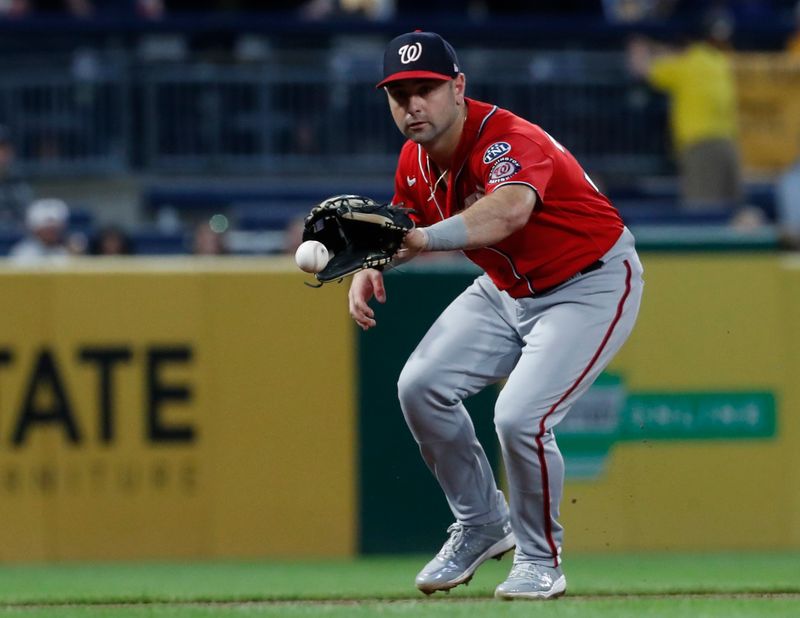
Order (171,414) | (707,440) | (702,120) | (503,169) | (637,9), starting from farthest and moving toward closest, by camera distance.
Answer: (637,9)
(702,120)
(707,440)
(171,414)
(503,169)

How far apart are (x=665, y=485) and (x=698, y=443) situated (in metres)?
0.34

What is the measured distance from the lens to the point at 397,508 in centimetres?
948

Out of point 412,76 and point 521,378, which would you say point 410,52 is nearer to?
point 412,76

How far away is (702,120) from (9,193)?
219 inches

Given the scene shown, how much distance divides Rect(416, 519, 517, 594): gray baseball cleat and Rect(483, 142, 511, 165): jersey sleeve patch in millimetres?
1482

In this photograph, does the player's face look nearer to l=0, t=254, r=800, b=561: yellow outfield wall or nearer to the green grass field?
the green grass field

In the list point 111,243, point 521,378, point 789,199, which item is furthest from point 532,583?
point 789,199

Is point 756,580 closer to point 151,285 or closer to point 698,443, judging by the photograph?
point 698,443

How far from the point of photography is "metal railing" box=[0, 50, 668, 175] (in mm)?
13242

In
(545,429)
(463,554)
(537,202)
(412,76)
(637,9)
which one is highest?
(637,9)

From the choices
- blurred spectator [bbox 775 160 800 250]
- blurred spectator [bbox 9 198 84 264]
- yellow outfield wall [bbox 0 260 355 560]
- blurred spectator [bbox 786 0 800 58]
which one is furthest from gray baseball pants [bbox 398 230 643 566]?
blurred spectator [bbox 786 0 800 58]

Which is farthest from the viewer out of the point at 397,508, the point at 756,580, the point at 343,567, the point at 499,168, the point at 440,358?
the point at 397,508

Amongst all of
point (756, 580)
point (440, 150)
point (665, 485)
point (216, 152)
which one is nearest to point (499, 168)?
point (440, 150)

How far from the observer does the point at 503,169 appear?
571 centimetres
